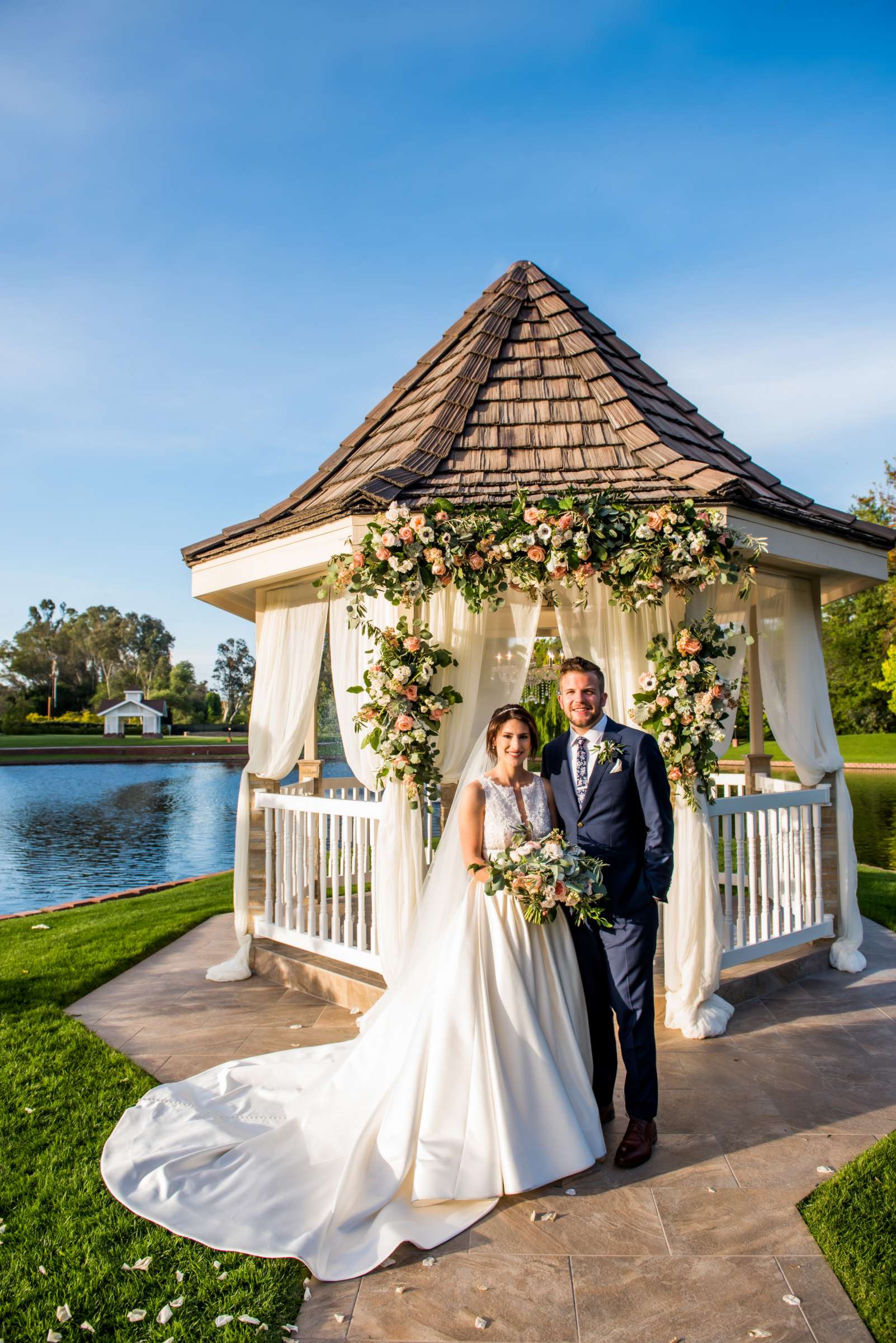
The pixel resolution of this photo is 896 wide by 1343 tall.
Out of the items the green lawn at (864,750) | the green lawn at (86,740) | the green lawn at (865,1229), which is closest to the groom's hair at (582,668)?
the green lawn at (865,1229)

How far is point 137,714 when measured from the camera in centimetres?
6731

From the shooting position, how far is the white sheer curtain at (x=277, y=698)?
609cm

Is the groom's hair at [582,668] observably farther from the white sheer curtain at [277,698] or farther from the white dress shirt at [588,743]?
the white sheer curtain at [277,698]

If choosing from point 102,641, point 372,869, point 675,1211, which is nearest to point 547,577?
point 372,869

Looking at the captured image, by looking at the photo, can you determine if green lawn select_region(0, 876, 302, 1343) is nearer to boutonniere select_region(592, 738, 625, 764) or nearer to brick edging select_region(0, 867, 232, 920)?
boutonniere select_region(592, 738, 625, 764)

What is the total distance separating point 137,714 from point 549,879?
6933 centimetres

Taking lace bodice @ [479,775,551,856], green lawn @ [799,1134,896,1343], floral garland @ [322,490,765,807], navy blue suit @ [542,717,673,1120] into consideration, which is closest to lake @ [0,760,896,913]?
floral garland @ [322,490,765,807]

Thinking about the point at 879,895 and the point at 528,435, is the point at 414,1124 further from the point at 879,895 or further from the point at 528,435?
the point at 879,895

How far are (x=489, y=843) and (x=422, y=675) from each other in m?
1.38

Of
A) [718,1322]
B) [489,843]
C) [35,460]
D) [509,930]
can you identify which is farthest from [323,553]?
[35,460]

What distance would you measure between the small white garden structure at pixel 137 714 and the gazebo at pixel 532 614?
55.5 meters

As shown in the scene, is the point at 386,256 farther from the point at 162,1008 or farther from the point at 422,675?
the point at 162,1008

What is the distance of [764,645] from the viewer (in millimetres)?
6301

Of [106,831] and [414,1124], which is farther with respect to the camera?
[106,831]
